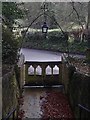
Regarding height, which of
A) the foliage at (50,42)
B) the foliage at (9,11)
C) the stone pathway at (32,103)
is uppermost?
the foliage at (9,11)

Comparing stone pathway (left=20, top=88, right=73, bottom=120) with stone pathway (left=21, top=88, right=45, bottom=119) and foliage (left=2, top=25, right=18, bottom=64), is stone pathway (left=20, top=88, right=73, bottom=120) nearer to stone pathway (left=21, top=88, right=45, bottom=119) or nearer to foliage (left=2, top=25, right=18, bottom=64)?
stone pathway (left=21, top=88, right=45, bottom=119)

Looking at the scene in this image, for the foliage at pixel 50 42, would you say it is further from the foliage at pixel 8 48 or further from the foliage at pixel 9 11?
the foliage at pixel 8 48

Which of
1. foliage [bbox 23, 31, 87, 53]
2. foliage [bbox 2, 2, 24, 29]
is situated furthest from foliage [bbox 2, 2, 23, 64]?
foliage [bbox 23, 31, 87, 53]

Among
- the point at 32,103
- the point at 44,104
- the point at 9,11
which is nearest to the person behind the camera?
the point at 44,104

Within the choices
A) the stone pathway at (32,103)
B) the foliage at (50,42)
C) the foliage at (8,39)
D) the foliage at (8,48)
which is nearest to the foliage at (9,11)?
the foliage at (8,39)

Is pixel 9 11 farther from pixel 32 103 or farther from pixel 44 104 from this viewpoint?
pixel 44 104

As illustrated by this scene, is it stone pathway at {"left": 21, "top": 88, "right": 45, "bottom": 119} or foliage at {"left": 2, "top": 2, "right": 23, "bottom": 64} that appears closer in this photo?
stone pathway at {"left": 21, "top": 88, "right": 45, "bottom": 119}

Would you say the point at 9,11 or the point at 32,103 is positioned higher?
the point at 9,11

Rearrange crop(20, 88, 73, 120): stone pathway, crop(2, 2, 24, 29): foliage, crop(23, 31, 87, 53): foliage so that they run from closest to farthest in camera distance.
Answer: crop(20, 88, 73, 120): stone pathway, crop(2, 2, 24, 29): foliage, crop(23, 31, 87, 53): foliage

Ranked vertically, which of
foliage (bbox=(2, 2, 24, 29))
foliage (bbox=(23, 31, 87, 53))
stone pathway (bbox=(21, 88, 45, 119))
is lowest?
stone pathway (bbox=(21, 88, 45, 119))

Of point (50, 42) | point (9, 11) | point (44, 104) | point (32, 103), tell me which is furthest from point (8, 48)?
point (50, 42)

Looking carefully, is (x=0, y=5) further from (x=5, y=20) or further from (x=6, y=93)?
(x=6, y=93)

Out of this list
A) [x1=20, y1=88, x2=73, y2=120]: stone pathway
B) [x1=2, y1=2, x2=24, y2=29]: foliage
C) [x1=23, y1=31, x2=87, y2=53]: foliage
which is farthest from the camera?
[x1=23, y1=31, x2=87, y2=53]: foliage

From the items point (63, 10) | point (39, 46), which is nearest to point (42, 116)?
point (63, 10)
